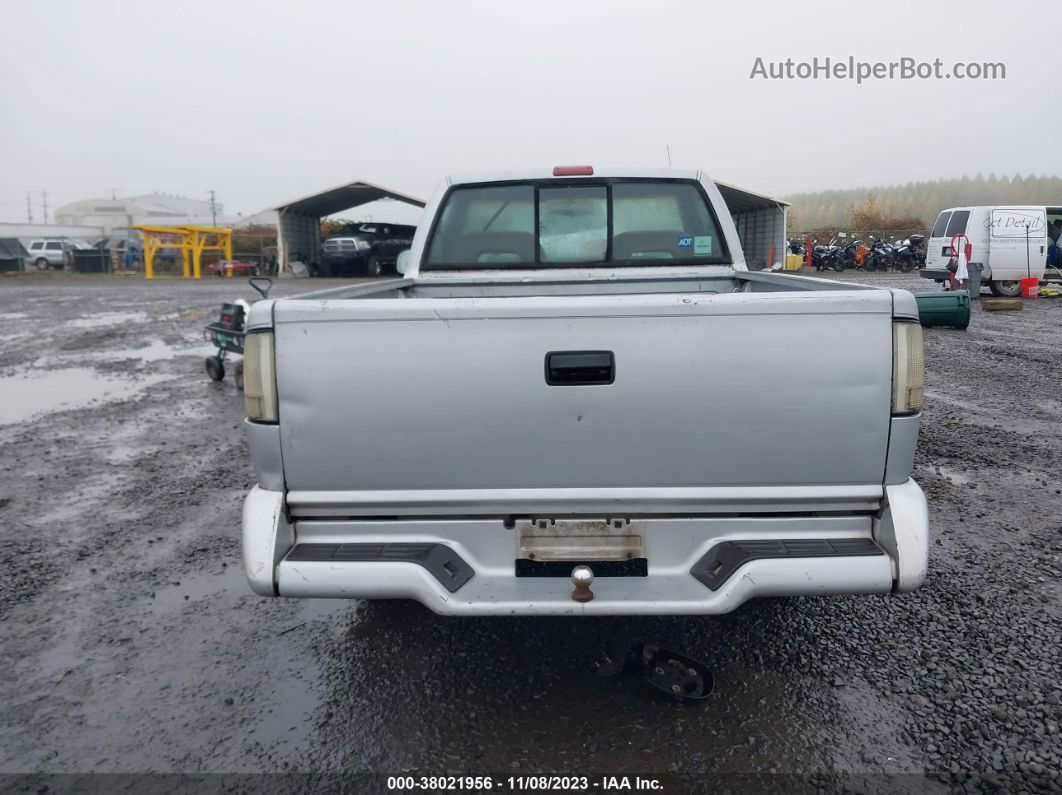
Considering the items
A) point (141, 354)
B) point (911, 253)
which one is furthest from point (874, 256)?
point (141, 354)

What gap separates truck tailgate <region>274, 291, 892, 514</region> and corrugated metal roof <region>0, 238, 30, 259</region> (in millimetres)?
43774

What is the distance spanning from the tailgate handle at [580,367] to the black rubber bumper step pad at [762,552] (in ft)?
2.35

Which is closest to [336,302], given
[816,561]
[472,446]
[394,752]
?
[472,446]

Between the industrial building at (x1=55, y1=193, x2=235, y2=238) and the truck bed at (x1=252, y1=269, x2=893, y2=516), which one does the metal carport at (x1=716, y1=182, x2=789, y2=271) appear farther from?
the industrial building at (x1=55, y1=193, x2=235, y2=238)

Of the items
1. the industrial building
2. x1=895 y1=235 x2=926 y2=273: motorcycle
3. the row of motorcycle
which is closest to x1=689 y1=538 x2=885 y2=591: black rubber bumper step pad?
the row of motorcycle

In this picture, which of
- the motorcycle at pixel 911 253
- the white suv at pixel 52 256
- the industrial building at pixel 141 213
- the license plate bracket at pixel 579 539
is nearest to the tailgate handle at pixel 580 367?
the license plate bracket at pixel 579 539

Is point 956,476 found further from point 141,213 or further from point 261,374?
point 141,213

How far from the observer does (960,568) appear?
4047 mm

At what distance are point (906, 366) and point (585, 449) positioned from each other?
106cm

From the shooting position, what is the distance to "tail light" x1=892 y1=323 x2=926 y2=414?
250 cm

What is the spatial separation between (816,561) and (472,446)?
3.92 feet

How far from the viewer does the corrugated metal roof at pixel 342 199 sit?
31.6 m

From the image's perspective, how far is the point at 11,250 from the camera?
3872 centimetres

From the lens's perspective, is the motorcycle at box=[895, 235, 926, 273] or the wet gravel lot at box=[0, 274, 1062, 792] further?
the motorcycle at box=[895, 235, 926, 273]
